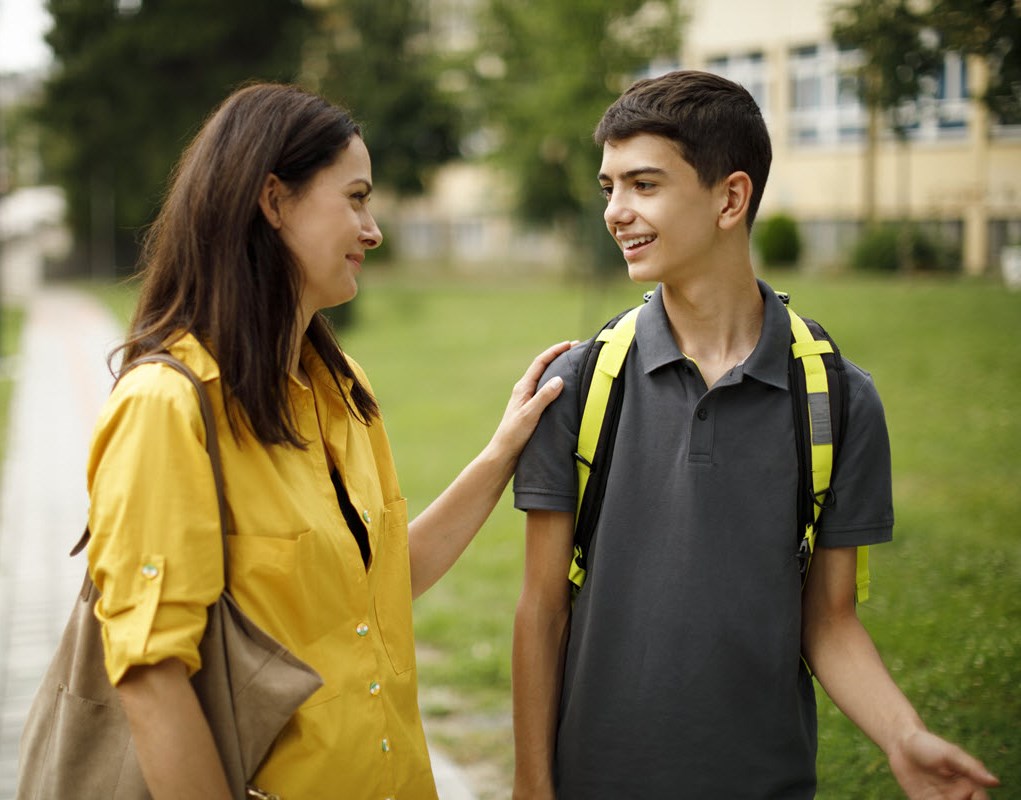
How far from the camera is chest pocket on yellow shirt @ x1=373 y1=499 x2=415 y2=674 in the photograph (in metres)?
2.40

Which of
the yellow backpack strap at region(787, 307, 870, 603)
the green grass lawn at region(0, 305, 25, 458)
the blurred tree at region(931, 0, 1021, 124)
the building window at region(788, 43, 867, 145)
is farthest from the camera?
the building window at region(788, 43, 867, 145)

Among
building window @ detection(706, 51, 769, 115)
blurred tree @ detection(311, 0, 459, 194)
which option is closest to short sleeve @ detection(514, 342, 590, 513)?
building window @ detection(706, 51, 769, 115)

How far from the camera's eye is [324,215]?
7.54ft

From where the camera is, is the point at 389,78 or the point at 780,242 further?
the point at 389,78

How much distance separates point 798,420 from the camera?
2.38 m

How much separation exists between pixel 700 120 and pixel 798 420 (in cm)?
65

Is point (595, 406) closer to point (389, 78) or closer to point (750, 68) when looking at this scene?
point (750, 68)

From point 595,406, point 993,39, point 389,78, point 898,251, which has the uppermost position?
point 389,78

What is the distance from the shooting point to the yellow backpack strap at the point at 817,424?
236 cm

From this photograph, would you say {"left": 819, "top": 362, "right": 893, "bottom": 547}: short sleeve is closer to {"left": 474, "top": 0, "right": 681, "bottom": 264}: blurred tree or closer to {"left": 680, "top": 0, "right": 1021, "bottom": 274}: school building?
{"left": 474, "top": 0, "right": 681, "bottom": 264}: blurred tree

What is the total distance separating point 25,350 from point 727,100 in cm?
2394

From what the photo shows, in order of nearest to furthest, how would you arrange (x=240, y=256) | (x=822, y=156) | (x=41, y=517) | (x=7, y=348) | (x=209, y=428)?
(x=209, y=428) < (x=240, y=256) < (x=41, y=517) < (x=7, y=348) < (x=822, y=156)

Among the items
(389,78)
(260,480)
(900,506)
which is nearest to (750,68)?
(389,78)

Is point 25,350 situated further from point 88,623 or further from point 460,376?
point 88,623
